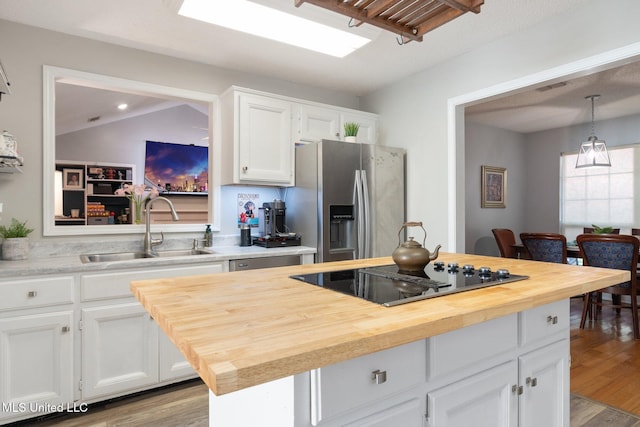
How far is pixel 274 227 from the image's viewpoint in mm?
3340

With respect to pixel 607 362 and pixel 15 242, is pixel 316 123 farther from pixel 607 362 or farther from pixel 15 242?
pixel 607 362

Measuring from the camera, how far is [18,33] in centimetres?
255

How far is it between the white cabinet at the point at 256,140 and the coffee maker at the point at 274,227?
0.24 metres

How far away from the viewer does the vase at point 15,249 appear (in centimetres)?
236

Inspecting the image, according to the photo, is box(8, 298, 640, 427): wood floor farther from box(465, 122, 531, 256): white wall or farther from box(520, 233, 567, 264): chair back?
box(465, 122, 531, 256): white wall

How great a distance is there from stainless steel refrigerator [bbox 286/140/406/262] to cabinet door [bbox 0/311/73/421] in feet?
5.97

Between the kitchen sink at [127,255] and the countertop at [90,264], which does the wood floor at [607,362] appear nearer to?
the countertop at [90,264]

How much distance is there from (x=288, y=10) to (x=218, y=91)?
133cm

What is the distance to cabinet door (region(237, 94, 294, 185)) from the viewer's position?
310cm

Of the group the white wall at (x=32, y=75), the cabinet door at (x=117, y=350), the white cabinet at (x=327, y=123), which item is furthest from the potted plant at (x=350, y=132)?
the cabinet door at (x=117, y=350)

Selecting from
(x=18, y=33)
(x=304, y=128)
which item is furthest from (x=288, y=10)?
(x=18, y=33)

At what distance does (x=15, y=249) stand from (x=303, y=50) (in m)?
2.44

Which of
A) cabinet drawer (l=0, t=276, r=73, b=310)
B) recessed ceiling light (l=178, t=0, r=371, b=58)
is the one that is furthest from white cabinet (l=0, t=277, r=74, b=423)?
recessed ceiling light (l=178, t=0, r=371, b=58)

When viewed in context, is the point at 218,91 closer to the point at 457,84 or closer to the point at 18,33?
the point at 18,33
